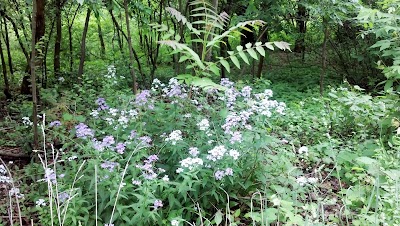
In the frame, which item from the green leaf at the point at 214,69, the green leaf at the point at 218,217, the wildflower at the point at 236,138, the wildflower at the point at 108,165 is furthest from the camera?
the green leaf at the point at 214,69

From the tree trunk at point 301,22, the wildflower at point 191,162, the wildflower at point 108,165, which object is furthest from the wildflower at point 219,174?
the tree trunk at point 301,22

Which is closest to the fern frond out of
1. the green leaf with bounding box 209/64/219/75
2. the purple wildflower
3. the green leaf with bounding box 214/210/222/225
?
the green leaf with bounding box 209/64/219/75

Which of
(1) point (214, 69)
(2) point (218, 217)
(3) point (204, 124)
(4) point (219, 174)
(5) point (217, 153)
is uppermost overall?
(1) point (214, 69)

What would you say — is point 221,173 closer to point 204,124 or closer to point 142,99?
point 204,124

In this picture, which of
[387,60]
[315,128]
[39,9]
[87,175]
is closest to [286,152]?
[315,128]

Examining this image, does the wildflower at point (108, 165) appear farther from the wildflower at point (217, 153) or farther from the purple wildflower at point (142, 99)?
the purple wildflower at point (142, 99)

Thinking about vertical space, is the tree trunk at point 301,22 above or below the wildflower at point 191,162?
above

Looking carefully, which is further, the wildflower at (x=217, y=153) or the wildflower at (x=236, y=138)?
the wildflower at (x=236, y=138)

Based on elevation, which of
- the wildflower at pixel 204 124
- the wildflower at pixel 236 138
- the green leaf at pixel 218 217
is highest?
the wildflower at pixel 204 124

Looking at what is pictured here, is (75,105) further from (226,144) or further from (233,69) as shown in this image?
(233,69)

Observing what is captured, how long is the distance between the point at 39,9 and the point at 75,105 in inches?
84.1

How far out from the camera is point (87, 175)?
2447mm

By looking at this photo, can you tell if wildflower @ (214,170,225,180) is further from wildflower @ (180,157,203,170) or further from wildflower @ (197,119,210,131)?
wildflower @ (197,119,210,131)

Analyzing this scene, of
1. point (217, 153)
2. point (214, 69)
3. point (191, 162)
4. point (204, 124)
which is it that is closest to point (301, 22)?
point (214, 69)
